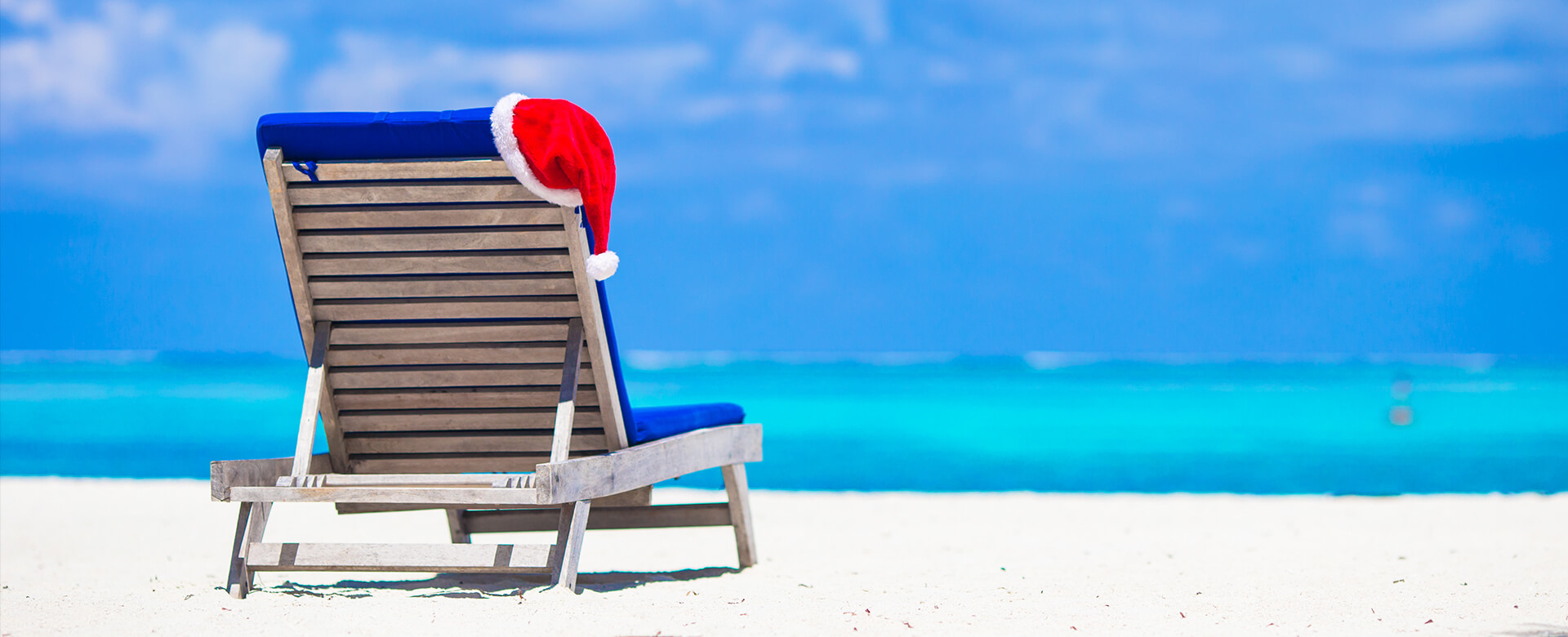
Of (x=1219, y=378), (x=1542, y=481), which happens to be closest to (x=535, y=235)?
(x=1542, y=481)

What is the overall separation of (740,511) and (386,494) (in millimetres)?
1689

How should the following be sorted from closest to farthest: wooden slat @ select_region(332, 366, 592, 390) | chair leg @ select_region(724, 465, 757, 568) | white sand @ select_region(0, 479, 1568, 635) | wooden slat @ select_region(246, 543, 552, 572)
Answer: white sand @ select_region(0, 479, 1568, 635) → wooden slat @ select_region(246, 543, 552, 572) → wooden slat @ select_region(332, 366, 592, 390) → chair leg @ select_region(724, 465, 757, 568)

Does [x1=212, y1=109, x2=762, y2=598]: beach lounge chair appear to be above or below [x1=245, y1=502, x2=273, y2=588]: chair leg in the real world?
above

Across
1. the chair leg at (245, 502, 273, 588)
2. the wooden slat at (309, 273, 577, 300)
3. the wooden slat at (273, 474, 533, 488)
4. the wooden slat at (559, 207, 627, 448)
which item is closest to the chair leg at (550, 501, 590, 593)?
the wooden slat at (273, 474, 533, 488)

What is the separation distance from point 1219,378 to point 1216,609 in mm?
51749

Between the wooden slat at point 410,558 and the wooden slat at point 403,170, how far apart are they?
1.13 m

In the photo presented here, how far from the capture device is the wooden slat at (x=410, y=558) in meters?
3.80

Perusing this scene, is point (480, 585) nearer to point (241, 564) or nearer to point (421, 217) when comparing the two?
point (241, 564)

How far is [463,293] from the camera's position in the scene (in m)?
4.02

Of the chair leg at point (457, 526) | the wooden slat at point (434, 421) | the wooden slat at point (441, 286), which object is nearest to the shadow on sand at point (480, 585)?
the chair leg at point (457, 526)

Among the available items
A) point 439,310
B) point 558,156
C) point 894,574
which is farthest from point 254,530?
point 894,574

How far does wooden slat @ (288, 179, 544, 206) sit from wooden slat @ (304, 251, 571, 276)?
0.20 metres

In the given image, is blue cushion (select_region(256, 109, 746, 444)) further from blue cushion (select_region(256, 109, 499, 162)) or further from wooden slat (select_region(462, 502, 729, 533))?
wooden slat (select_region(462, 502, 729, 533))

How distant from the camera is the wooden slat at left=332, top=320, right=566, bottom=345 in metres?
4.09
